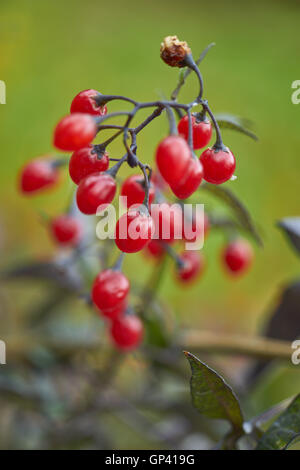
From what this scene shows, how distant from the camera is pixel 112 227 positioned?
571mm

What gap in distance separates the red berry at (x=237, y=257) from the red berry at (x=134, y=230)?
44cm

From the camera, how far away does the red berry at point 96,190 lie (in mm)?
381

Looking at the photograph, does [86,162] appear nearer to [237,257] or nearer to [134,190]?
[134,190]

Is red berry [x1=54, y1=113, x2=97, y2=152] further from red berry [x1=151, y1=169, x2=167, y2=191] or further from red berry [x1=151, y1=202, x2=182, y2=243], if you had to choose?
red berry [x1=151, y1=169, x2=167, y2=191]

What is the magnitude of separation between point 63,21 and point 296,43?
0.79m

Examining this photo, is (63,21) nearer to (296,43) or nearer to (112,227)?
(296,43)

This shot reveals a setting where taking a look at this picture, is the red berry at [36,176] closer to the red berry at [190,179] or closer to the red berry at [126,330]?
the red berry at [126,330]

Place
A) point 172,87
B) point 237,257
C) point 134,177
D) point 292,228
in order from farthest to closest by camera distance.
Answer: point 172,87 → point 237,257 → point 292,228 → point 134,177

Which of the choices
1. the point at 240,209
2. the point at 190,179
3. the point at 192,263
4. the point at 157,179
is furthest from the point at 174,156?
the point at 192,263

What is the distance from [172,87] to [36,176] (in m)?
0.92

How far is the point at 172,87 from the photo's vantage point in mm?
1495

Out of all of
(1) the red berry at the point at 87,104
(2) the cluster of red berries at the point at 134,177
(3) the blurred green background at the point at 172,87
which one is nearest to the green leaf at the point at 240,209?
(2) the cluster of red berries at the point at 134,177

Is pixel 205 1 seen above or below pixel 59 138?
above
